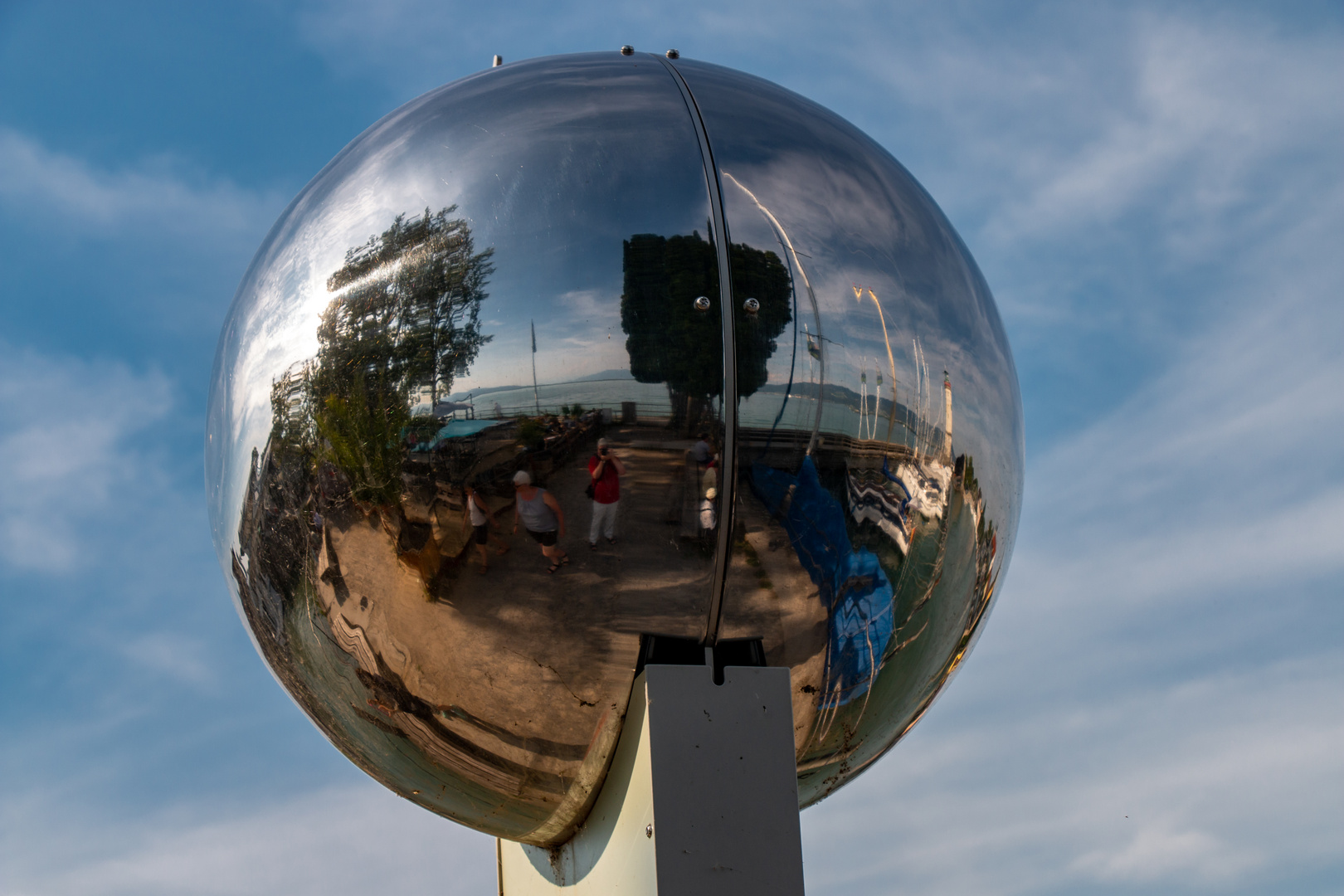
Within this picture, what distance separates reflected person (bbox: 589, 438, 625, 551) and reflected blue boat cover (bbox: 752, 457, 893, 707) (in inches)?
13.8

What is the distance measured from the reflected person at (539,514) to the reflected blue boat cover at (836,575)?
19.9 inches

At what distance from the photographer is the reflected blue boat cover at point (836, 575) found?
3125 millimetres

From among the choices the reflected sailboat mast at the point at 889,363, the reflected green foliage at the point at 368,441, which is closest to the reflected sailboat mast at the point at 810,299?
the reflected sailboat mast at the point at 889,363

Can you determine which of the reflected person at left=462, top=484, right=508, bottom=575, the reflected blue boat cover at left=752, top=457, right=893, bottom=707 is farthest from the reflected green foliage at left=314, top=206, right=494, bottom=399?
the reflected blue boat cover at left=752, top=457, right=893, bottom=707

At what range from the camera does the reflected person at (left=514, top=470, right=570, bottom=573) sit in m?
3.07

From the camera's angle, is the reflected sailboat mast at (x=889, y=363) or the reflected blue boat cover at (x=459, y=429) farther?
the reflected sailboat mast at (x=889, y=363)

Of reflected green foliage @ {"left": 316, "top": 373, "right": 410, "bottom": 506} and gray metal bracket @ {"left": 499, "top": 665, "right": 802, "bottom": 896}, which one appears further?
reflected green foliage @ {"left": 316, "top": 373, "right": 410, "bottom": 506}

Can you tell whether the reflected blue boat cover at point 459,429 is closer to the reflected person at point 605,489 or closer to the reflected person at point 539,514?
the reflected person at point 539,514

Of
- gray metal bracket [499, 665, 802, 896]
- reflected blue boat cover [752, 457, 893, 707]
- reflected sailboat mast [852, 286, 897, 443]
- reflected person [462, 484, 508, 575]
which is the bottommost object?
gray metal bracket [499, 665, 802, 896]

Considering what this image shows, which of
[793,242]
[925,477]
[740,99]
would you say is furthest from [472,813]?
[740,99]

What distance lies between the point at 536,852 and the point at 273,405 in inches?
69.4

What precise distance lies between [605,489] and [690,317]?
0.48m

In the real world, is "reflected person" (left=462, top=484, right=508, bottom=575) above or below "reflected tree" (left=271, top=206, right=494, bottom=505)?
below

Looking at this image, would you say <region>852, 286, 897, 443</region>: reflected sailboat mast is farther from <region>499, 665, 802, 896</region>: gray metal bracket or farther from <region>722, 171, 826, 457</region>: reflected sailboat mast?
<region>499, 665, 802, 896</region>: gray metal bracket
